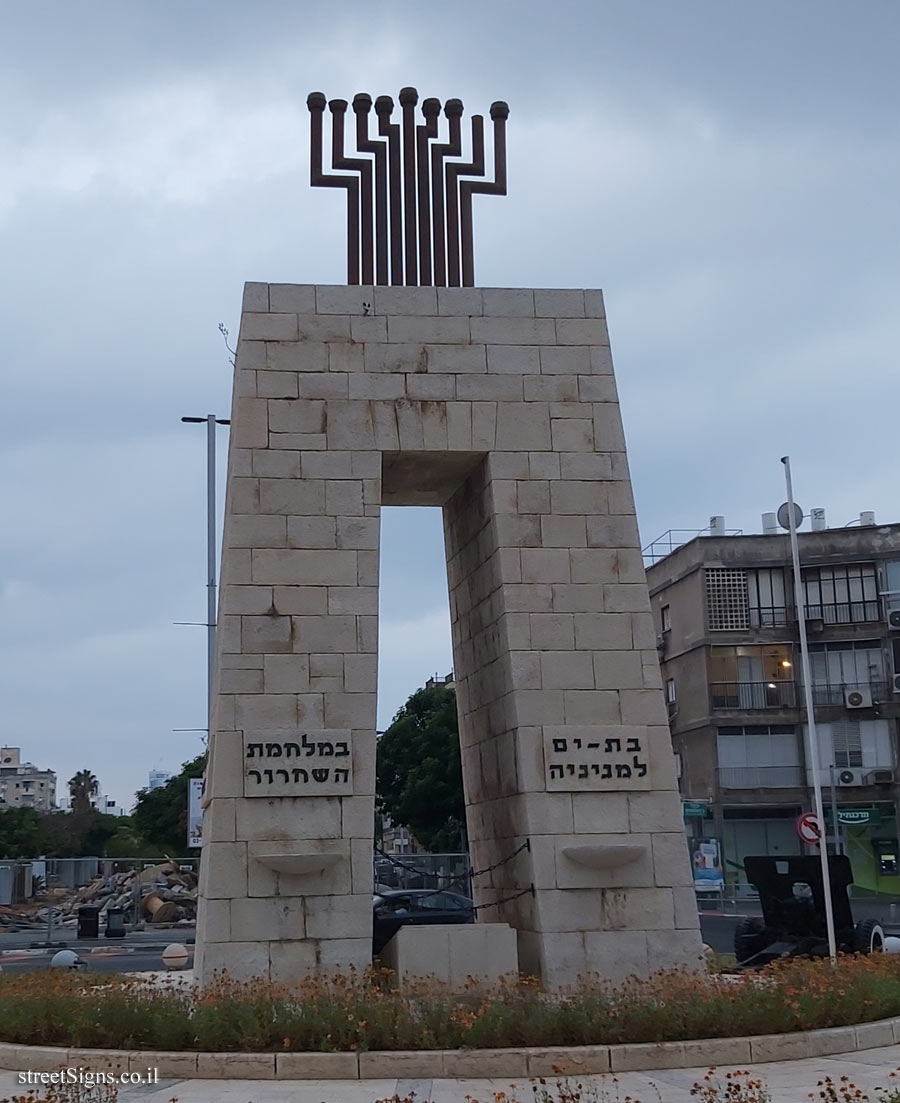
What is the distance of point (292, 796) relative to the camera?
1356 cm

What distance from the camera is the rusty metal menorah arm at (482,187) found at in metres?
16.2

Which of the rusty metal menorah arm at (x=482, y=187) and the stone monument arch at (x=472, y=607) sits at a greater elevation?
the rusty metal menorah arm at (x=482, y=187)

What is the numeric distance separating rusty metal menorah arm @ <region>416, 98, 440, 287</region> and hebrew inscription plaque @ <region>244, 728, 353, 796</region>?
593 cm

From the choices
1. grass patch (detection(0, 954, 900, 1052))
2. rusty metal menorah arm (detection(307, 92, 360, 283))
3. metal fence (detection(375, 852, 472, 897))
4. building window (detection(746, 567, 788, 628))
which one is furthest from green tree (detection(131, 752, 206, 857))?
grass patch (detection(0, 954, 900, 1052))

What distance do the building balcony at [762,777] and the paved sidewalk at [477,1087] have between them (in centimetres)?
3572

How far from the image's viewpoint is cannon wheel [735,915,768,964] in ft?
61.3

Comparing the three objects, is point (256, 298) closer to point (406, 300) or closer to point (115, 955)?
point (406, 300)

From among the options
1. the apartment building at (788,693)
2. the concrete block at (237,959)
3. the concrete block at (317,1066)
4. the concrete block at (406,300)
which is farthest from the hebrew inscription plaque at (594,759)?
the apartment building at (788,693)

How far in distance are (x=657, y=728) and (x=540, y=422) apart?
382cm

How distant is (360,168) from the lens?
16359 millimetres

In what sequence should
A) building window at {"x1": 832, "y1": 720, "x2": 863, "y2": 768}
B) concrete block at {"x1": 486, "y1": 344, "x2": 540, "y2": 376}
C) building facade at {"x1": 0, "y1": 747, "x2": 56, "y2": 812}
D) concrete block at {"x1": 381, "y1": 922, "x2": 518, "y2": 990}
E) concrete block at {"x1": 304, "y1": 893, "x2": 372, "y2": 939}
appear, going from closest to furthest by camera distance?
concrete block at {"x1": 381, "y1": 922, "x2": 518, "y2": 990}
concrete block at {"x1": 304, "y1": 893, "x2": 372, "y2": 939}
concrete block at {"x1": 486, "y1": 344, "x2": 540, "y2": 376}
building window at {"x1": 832, "y1": 720, "x2": 863, "y2": 768}
building facade at {"x1": 0, "y1": 747, "x2": 56, "y2": 812}

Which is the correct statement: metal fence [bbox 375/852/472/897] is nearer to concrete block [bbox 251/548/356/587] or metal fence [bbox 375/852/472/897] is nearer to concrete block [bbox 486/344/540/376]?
concrete block [bbox 251/548/356/587]

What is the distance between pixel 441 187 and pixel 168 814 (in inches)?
1971

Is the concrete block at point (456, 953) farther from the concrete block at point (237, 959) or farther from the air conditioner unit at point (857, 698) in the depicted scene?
the air conditioner unit at point (857, 698)
